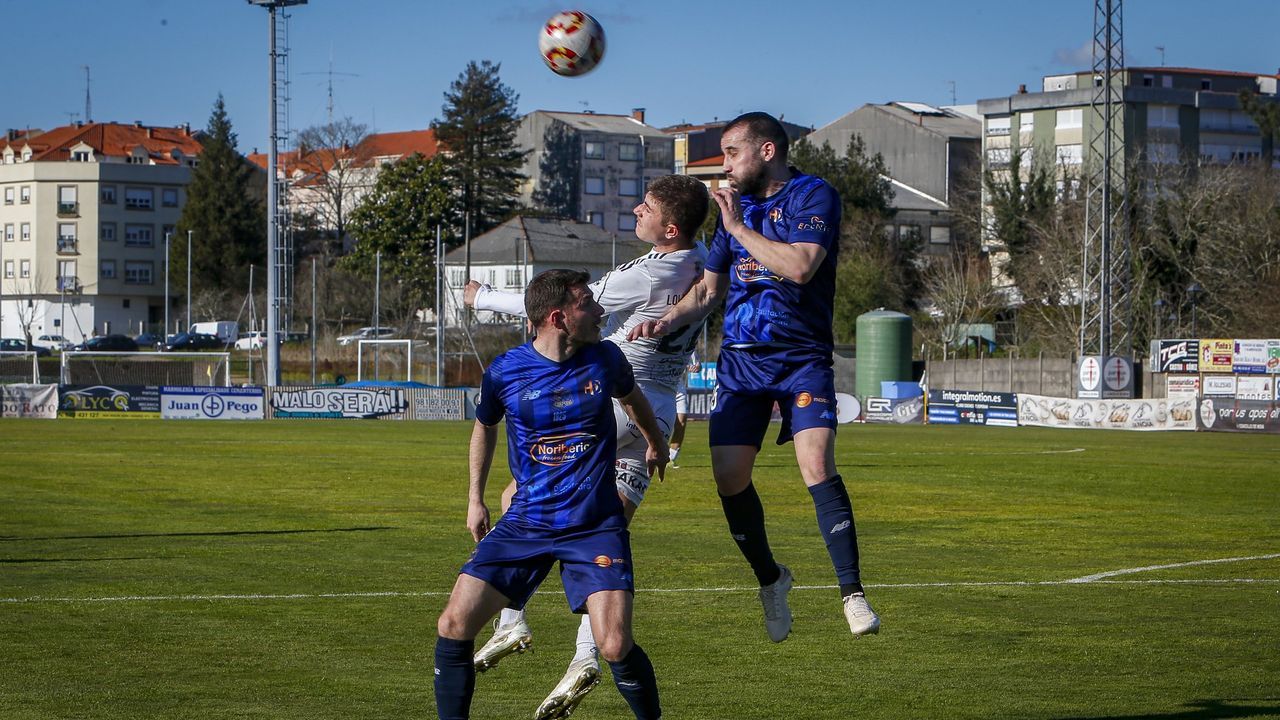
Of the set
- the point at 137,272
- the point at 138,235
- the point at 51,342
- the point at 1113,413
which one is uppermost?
the point at 138,235

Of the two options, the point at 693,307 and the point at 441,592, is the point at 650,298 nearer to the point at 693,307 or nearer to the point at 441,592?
the point at 693,307

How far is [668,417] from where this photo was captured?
27.7ft

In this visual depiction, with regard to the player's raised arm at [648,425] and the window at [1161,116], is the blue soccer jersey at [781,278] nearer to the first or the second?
the player's raised arm at [648,425]

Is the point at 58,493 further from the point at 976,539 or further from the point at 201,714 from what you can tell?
the point at 201,714

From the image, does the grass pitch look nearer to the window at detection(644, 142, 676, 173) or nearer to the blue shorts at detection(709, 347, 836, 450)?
the blue shorts at detection(709, 347, 836, 450)

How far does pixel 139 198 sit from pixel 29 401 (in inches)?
2919

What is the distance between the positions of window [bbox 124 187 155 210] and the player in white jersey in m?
121

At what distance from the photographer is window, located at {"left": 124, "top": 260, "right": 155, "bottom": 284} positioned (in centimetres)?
12125

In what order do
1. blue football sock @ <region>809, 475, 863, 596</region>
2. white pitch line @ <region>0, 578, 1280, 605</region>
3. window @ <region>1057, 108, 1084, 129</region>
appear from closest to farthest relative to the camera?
blue football sock @ <region>809, 475, 863, 596</region>
white pitch line @ <region>0, 578, 1280, 605</region>
window @ <region>1057, 108, 1084, 129</region>

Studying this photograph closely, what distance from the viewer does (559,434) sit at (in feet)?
21.7

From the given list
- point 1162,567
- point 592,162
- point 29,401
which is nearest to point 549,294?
point 1162,567

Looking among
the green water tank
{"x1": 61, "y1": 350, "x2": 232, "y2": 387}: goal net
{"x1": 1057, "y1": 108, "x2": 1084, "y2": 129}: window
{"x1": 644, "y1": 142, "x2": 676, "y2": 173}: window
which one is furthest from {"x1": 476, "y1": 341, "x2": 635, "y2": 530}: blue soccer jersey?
{"x1": 644, "y1": 142, "x2": 676, "y2": 173}: window

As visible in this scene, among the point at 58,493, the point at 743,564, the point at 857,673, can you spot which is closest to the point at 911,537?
the point at 743,564

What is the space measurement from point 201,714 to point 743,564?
723 centimetres
